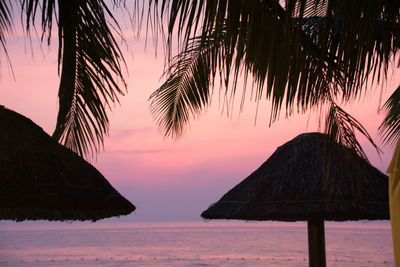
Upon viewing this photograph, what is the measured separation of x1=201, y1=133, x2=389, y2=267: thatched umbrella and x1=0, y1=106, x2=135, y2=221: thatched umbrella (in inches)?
121

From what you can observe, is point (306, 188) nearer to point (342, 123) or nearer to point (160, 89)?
point (160, 89)

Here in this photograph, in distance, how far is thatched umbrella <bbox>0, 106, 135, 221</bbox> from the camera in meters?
2.97

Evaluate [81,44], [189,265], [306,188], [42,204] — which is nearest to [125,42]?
[81,44]

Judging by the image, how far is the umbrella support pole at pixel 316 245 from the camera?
6.63m

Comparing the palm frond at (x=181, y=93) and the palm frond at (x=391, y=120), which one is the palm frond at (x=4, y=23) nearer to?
the palm frond at (x=181, y=93)

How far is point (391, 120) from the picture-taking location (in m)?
6.85

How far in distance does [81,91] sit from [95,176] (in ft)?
3.40

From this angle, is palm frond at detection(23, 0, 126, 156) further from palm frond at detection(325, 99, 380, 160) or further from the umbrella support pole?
the umbrella support pole

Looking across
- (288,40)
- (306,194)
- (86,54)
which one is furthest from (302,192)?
(288,40)

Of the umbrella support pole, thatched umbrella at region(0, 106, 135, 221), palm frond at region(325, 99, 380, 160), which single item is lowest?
the umbrella support pole

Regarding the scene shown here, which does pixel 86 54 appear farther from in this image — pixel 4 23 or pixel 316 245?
pixel 316 245

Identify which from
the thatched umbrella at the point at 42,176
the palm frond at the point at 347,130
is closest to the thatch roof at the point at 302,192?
the palm frond at the point at 347,130

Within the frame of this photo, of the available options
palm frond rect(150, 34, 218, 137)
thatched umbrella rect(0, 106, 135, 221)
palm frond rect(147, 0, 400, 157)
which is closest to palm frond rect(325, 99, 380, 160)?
palm frond rect(147, 0, 400, 157)

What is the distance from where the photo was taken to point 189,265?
21.8 m
